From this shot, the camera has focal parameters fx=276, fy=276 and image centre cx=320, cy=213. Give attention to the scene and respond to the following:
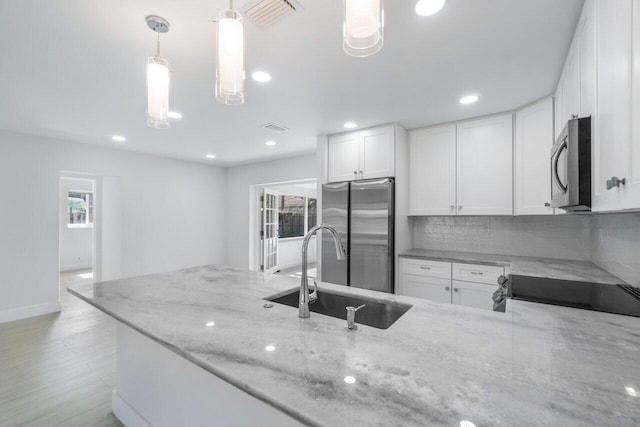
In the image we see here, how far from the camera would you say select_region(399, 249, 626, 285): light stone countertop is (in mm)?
2012

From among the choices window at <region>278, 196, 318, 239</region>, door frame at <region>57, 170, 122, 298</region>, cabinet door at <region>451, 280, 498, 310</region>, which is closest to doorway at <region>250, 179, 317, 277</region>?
window at <region>278, 196, 318, 239</region>

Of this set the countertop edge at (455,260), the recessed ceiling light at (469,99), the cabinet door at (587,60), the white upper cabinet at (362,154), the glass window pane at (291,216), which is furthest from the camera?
the glass window pane at (291,216)

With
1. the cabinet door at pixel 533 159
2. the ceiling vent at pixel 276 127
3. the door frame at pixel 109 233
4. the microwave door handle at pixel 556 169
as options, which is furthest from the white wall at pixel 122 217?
the microwave door handle at pixel 556 169

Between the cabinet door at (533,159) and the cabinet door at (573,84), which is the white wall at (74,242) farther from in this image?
the cabinet door at (573,84)

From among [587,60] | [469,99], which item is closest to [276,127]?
[469,99]

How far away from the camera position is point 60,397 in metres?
2.11

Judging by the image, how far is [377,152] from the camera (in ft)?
10.8

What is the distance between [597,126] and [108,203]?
18.7ft

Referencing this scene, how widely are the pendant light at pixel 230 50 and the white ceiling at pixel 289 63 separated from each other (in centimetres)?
43

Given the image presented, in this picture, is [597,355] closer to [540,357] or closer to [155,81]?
[540,357]

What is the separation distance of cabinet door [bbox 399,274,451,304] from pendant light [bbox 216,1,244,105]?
2670 mm

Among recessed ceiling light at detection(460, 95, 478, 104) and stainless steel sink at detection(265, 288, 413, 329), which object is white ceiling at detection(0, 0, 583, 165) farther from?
stainless steel sink at detection(265, 288, 413, 329)

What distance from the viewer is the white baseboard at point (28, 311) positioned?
346 cm

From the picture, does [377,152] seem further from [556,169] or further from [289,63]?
[556,169]
